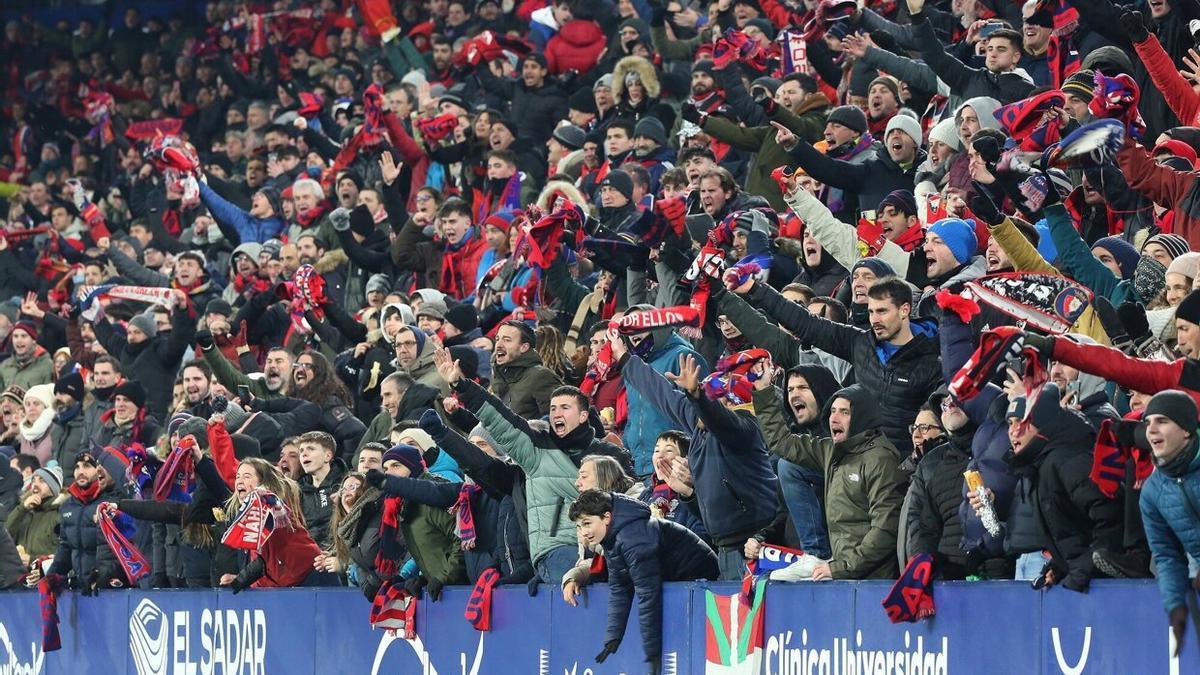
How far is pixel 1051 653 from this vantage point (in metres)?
7.93

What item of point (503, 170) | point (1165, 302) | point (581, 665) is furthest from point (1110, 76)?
point (503, 170)

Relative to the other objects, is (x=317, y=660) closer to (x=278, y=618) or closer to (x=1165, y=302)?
(x=278, y=618)

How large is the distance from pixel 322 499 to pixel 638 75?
4950mm

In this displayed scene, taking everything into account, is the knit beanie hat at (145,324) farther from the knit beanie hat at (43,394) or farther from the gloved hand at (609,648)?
the gloved hand at (609,648)

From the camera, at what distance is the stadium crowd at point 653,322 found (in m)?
8.70

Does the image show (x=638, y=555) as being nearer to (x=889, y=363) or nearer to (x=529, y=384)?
(x=889, y=363)

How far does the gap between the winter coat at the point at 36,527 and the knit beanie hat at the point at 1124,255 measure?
8704 millimetres

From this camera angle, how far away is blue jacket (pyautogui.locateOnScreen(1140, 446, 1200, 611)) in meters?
7.26

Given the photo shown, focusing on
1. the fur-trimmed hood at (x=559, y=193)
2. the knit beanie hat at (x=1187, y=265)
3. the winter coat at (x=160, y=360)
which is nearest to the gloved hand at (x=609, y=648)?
the knit beanie hat at (x=1187, y=265)

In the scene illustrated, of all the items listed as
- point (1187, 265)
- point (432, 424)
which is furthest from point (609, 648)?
point (1187, 265)

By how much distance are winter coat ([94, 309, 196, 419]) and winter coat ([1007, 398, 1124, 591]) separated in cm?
1004

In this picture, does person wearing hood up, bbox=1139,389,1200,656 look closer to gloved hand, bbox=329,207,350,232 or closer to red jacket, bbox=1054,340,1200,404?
red jacket, bbox=1054,340,1200,404

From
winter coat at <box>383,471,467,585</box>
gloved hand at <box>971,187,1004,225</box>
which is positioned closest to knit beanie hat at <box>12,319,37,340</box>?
winter coat at <box>383,471,467,585</box>

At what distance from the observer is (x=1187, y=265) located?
8.61 meters
